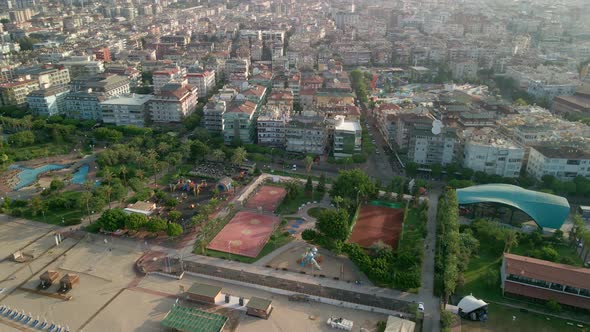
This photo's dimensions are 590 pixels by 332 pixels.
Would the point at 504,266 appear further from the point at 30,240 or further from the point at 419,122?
the point at 30,240

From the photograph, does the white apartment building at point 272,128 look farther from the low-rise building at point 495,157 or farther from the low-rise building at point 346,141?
the low-rise building at point 495,157

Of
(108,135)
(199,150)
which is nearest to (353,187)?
(199,150)

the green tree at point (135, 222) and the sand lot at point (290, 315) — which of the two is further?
the green tree at point (135, 222)

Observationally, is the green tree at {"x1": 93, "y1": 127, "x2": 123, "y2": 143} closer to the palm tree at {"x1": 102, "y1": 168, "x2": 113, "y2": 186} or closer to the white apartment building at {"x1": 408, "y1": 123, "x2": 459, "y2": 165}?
the palm tree at {"x1": 102, "y1": 168, "x2": 113, "y2": 186}

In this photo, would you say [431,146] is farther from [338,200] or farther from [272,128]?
[272,128]

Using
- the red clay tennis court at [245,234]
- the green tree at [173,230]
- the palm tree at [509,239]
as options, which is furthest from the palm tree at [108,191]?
the palm tree at [509,239]

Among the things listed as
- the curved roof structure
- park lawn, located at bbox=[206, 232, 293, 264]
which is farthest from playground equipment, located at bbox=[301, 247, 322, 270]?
the curved roof structure
